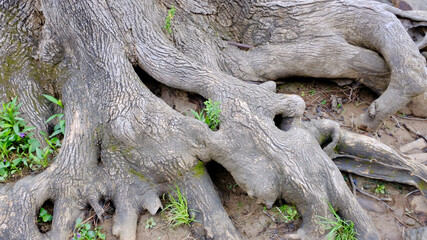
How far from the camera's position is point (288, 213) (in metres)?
2.97

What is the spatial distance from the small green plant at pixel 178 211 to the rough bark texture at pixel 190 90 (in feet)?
0.35

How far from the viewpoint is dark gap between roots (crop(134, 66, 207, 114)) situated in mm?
3471

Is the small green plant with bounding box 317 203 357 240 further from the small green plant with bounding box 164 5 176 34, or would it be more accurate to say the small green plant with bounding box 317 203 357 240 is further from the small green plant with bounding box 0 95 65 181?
the small green plant with bounding box 0 95 65 181

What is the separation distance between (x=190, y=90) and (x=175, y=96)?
0.26 m

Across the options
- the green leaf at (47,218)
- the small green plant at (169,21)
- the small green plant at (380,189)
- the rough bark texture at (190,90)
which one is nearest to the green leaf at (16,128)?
the rough bark texture at (190,90)

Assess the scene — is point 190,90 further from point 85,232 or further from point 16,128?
point 16,128

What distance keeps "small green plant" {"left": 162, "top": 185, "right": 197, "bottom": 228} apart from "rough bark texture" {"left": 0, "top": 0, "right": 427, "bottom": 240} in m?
0.11

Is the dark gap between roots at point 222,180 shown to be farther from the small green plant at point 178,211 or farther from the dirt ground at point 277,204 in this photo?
the small green plant at point 178,211

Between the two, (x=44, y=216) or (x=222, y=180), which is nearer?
(x=44, y=216)

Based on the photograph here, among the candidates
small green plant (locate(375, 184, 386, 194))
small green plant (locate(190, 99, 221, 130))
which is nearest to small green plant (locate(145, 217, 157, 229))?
small green plant (locate(190, 99, 221, 130))

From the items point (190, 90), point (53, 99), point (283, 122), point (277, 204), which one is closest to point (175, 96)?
point (190, 90)

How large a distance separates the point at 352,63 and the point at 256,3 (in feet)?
4.68

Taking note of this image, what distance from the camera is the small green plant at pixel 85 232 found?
2906 millimetres

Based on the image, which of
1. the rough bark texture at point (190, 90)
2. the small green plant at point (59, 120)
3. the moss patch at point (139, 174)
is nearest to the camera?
the rough bark texture at point (190, 90)
